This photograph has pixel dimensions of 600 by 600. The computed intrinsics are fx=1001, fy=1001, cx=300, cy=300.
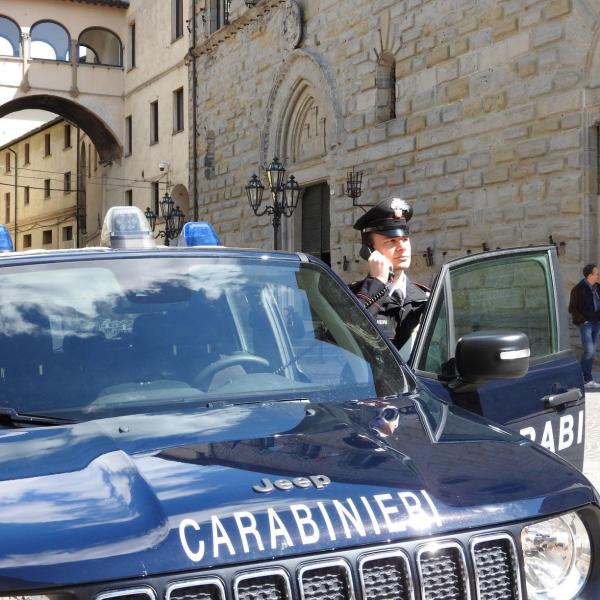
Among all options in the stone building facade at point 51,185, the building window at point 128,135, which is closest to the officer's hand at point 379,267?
the building window at point 128,135

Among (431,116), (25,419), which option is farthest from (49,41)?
(25,419)

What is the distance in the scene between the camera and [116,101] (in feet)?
115

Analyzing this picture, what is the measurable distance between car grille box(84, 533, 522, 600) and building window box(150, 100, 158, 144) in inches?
1225

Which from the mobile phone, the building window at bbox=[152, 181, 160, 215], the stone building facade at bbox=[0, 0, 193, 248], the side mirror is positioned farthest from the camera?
the stone building facade at bbox=[0, 0, 193, 248]

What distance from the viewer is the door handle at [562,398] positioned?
12.7 ft

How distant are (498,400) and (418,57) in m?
15.2

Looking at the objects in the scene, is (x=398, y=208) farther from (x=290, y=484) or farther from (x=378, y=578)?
(x=378, y=578)

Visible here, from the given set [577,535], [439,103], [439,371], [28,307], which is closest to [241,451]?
[577,535]

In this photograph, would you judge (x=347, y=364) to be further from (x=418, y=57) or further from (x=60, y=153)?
(x=60, y=153)

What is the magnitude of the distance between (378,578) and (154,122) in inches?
1240

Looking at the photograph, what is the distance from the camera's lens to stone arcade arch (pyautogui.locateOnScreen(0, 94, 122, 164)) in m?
34.8

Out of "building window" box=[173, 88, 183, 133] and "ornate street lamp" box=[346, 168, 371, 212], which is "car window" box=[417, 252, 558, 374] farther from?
"building window" box=[173, 88, 183, 133]

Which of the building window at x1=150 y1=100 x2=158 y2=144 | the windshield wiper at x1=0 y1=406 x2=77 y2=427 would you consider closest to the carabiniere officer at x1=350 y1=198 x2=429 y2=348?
the windshield wiper at x1=0 y1=406 x2=77 y2=427

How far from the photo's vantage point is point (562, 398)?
391cm
